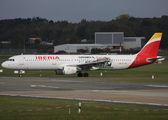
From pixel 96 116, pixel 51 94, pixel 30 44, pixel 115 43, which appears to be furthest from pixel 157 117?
pixel 30 44

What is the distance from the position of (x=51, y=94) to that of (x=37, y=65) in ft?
67.9

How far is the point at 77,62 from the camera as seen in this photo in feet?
162

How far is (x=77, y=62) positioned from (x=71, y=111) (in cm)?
3076

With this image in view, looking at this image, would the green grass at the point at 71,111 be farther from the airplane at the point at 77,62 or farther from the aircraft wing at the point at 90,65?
the aircraft wing at the point at 90,65

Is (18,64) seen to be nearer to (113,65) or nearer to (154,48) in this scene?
(113,65)

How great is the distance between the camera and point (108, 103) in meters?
22.5

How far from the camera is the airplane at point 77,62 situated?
155 ft

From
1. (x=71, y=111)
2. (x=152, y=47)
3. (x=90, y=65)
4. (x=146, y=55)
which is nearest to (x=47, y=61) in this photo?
(x=90, y=65)

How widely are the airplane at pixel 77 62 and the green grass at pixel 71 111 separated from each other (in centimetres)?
2483

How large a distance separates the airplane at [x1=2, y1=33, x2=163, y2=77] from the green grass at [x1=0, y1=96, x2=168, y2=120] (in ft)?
81.5

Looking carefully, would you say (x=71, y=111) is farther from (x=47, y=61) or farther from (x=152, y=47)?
(x=152, y=47)

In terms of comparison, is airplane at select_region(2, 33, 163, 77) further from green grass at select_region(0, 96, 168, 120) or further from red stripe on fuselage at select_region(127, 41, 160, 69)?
green grass at select_region(0, 96, 168, 120)

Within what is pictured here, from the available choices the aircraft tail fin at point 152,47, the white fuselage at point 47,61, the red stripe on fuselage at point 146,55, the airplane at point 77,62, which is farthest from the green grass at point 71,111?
the aircraft tail fin at point 152,47

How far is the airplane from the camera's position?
47.3 metres
